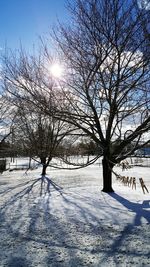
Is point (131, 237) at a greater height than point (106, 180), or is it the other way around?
point (106, 180)

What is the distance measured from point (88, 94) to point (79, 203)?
3651mm

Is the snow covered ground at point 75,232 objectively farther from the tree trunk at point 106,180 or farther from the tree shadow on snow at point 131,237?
the tree trunk at point 106,180

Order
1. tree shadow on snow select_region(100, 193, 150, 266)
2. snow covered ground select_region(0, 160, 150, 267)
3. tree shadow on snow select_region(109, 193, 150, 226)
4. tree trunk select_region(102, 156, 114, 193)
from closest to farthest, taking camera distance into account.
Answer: snow covered ground select_region(0, 160, 150, 267) < tree shadow on snow select_region(100, 193, 150, 266) < tree shadow on snow select_region(109, 193, 150, 226) < tree trunk select_region(102, 156, 114, 193)

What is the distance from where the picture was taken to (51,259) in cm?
384

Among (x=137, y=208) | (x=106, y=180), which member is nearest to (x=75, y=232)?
(x=137, y=208)

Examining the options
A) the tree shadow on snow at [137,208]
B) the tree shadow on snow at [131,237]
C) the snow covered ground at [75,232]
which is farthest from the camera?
the tree shadow on snow at [137,208]

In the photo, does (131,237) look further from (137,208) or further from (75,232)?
(137,208)

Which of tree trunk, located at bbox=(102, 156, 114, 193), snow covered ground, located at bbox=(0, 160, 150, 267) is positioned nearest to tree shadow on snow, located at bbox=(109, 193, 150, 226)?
snow covered ground, located at bbox=(0, 160, 150, 267)

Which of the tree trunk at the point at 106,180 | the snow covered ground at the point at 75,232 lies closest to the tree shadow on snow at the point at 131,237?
the snow covered ground at the point at 75,232

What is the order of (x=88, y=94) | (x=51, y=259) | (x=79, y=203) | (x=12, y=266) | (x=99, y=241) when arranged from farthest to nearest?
(x=88, y=94)
(x=79, y=203)
(x=99, y=241)
(x=51, y=259)
(x=12, y=266)

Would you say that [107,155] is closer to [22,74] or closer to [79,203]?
[79,203]

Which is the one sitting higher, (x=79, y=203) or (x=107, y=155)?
(x=107, y=155)

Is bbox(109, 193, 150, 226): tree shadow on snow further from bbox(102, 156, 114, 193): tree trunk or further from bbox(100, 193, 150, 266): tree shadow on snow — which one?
bbox(102, 156, 114, 193): tree trunk

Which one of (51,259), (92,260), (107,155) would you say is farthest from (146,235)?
(107,155)
